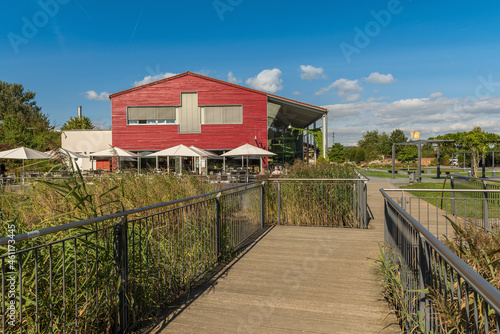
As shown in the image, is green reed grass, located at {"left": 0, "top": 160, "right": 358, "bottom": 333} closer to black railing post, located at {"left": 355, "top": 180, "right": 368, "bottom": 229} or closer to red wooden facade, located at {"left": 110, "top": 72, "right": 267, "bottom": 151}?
black railing post, located at {"left": 355, "top": 180, "right": 368, "bottom": 229}

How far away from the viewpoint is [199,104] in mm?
25672

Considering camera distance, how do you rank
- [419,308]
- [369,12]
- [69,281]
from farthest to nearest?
[369,12]
[69,281]
[419,308]

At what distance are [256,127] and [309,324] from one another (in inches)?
895

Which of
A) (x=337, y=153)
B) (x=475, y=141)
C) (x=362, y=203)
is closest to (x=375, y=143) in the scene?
(x=337, y=153)

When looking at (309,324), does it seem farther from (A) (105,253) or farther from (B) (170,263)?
(A) (105,253)

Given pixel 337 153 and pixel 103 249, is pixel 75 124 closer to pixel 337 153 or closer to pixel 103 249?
pixel 337 153

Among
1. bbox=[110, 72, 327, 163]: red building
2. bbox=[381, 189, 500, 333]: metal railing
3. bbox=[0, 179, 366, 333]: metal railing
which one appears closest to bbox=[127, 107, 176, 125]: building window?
bbox=[110, 72, 327, 163]: red building

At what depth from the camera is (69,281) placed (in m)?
2.70

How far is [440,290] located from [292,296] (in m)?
2.22

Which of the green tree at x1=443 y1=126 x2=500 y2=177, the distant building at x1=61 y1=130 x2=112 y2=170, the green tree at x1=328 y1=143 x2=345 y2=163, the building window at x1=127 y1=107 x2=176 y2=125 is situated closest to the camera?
the green tree at x1=443 y1=126 x2=500 y2=177

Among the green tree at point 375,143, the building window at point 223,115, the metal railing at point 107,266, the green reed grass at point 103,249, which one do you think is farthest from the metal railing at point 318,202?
the green tree at point 375,143

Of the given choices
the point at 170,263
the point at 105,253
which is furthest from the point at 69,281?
the point at 170,263

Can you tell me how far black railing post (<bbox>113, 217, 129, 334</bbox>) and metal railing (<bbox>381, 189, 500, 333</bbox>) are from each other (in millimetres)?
2302

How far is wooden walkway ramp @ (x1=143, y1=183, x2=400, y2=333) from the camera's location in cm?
325
